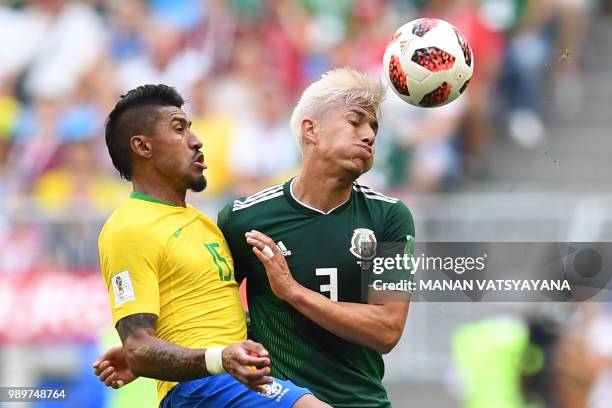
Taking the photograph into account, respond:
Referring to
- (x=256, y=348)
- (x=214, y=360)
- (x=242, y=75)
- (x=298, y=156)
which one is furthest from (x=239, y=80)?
(x=256, y=348)

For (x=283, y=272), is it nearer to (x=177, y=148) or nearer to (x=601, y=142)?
(x=177, y=148)

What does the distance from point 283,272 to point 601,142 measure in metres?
7.95

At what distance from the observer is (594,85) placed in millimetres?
13320

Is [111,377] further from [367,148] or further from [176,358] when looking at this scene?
[367,148]

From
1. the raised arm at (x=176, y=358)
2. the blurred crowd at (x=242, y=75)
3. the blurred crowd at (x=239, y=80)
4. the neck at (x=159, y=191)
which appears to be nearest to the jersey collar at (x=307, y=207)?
the neck at (x=159, y=191)

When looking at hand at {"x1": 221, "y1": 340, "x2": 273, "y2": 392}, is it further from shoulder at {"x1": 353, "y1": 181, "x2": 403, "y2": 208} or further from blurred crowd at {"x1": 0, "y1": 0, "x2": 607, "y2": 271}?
blurred crowd at {"x1": 0, "y1": 0, "x2": 607, "y2": 271}

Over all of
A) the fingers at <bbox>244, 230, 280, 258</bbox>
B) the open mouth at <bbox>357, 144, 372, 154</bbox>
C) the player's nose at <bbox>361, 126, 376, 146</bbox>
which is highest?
the player's nose at <bbox>361, 126, 376, 146</bbox>

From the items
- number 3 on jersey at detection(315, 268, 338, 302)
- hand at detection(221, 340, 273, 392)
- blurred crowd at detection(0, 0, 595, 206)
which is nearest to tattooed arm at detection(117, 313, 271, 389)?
hand at detection(221, 340, 273, 392)

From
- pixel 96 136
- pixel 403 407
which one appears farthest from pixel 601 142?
pixel 96 136

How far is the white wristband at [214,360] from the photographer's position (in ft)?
17.1

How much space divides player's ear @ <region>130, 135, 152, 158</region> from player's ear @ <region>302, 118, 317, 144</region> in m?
0.81

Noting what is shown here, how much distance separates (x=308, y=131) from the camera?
6.31 metres

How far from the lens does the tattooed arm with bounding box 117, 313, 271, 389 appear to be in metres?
5.07

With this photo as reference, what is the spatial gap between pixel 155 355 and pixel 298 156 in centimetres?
684
